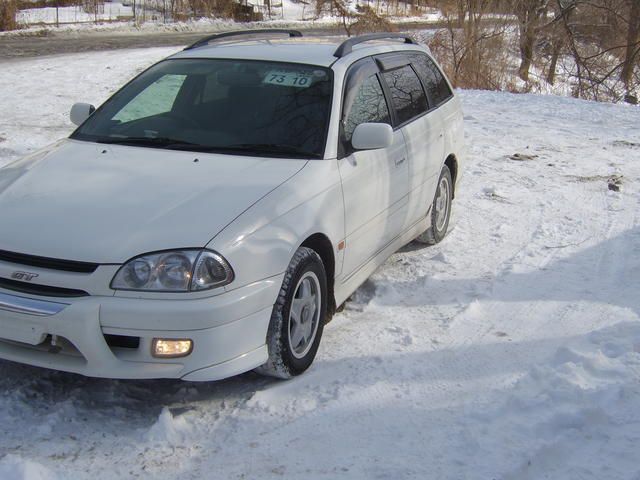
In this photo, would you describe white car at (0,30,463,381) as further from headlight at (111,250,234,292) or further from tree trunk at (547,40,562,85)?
tree trunk at (547,40,562,85)

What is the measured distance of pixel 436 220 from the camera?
6.42m

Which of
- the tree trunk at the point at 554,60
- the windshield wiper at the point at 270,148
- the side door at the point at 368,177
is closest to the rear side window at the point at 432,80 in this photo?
the side door at the point at 368,177

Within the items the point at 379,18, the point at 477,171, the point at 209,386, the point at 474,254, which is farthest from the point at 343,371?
the point at 379,18

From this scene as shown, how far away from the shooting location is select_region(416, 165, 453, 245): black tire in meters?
6.33

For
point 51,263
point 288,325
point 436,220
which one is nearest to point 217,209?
point 288,325

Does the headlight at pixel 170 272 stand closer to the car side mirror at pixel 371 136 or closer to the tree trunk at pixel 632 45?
the car side mirror at pixel 371 136

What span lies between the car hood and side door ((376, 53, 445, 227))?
4.63 feet

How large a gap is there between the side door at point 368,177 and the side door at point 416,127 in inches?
5.7

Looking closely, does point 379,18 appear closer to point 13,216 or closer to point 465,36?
point 465,36

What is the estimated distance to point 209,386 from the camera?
4.05 meters

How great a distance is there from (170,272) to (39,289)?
0.58 meters

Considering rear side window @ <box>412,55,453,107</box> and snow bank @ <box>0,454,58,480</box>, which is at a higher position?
rear side window @ <box>412,55,453,107</box>

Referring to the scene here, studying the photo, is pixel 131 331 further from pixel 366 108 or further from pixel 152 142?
pixel 366 108

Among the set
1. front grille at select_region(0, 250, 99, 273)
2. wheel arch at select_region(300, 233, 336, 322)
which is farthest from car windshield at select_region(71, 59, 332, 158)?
front grille at select_region(0, 250, 99, 273)
